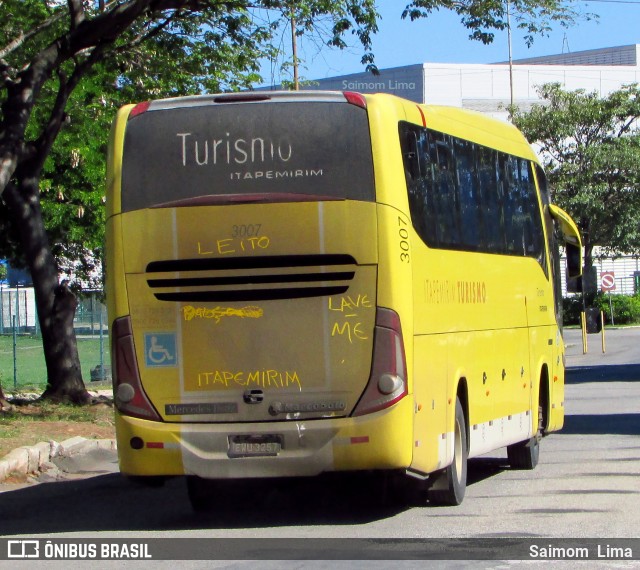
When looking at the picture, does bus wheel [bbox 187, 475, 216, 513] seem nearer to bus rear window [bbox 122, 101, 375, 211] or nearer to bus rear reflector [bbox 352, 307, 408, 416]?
bus rear reflector [bbox 352, 307, 408, 416]

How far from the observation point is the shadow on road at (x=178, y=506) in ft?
33.1

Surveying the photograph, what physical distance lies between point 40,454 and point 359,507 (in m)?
4.92

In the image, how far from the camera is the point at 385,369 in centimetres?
930

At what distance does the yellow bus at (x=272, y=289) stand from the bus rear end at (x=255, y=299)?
0.01 meters

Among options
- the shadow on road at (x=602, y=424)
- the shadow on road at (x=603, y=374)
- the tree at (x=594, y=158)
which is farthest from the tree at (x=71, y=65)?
the tree at (x=594, y=158)

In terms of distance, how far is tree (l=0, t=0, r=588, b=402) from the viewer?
17672 millimetres

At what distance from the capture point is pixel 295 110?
31.9 feet

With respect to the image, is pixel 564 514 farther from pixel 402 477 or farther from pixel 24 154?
pixel 24 154

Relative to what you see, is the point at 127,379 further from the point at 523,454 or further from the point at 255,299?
the point at 523,454

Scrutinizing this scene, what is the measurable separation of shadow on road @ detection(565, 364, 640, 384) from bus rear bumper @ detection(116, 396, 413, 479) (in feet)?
63.5

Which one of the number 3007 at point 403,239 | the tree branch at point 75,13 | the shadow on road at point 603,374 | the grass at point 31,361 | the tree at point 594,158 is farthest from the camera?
the tree at point 594,158

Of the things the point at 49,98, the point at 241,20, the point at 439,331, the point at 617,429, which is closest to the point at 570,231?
the point at 617,429

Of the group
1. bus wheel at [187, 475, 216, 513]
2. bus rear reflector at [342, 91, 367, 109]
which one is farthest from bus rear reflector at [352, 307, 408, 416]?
bus wheel at [187, 475, 216, 513]

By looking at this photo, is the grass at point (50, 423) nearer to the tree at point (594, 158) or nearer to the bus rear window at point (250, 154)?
the bus rear window at point (250, 154)
